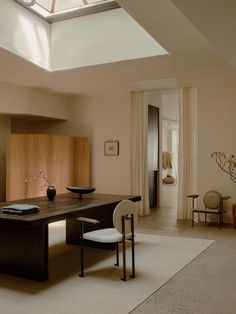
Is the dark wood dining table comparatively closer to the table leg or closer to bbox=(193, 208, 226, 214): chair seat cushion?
the table leg

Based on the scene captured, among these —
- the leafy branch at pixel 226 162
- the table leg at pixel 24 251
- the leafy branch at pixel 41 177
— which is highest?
the leafy branch at pixel 226 162

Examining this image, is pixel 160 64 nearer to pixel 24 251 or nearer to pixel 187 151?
pixel 187 151

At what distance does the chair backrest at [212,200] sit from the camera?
243 inches

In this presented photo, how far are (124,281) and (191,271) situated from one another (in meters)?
0.79

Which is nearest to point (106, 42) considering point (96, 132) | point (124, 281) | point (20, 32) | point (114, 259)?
point (20, 32)

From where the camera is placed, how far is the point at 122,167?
7.47 meters

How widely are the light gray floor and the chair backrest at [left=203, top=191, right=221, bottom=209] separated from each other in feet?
2.68

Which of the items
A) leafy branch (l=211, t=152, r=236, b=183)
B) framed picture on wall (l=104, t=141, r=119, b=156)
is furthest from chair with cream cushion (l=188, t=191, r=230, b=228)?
framed picture on wall (l=104, t=141, r=119, b=156)

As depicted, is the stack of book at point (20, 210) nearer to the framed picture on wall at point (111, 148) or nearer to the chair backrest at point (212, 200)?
the chair backrest at point (212, 200)

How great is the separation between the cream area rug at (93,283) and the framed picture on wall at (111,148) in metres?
3.01

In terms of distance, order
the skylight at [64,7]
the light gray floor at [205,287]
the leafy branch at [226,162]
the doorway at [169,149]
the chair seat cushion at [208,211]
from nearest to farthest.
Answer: the light gray floor at [205,287] → the skylight at [64,7] → the chair seat cushion at [208,211] → the leafy branch at [226,162] → the doorway at [169,149]

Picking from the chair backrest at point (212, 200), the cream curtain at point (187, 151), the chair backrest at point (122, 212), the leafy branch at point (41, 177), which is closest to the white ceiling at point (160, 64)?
the cream curtain at point (187, 151)

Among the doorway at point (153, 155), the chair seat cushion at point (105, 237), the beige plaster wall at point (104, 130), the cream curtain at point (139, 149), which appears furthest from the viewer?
the doorway at point (153, 155)

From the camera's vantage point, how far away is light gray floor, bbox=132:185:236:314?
9.21 ft
